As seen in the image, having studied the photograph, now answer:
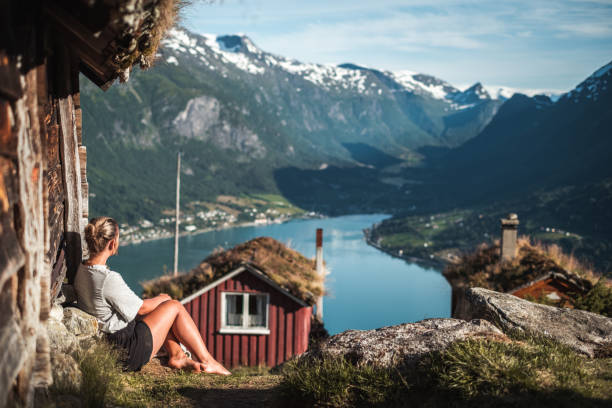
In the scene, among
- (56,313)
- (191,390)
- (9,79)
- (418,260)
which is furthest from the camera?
(418,260)

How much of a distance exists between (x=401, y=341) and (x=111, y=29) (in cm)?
325

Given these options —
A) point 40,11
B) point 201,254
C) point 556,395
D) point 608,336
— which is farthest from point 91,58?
point 201,254

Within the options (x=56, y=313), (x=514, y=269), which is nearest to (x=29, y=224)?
(x=56, y=313)

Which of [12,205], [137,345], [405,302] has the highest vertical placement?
[12,205]

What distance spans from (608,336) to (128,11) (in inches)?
211

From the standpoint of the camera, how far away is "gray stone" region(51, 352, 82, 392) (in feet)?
11.8

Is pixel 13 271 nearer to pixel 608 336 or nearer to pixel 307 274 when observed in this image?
pixel 608 336

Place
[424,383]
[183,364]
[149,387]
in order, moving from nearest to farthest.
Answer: [424,383]
[149,387]
[183,364]

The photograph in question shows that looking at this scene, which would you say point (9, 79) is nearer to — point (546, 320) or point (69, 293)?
point (69, 293)

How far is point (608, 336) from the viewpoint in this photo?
5.87 metres

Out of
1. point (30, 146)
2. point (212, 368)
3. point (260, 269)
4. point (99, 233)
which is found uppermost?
point (30, 146)

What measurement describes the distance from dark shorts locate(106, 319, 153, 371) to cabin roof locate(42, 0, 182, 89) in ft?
7.57

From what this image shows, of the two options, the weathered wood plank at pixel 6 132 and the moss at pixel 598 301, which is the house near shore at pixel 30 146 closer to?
the weathered wood plank at pixel 6 132

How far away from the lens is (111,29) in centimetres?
367
